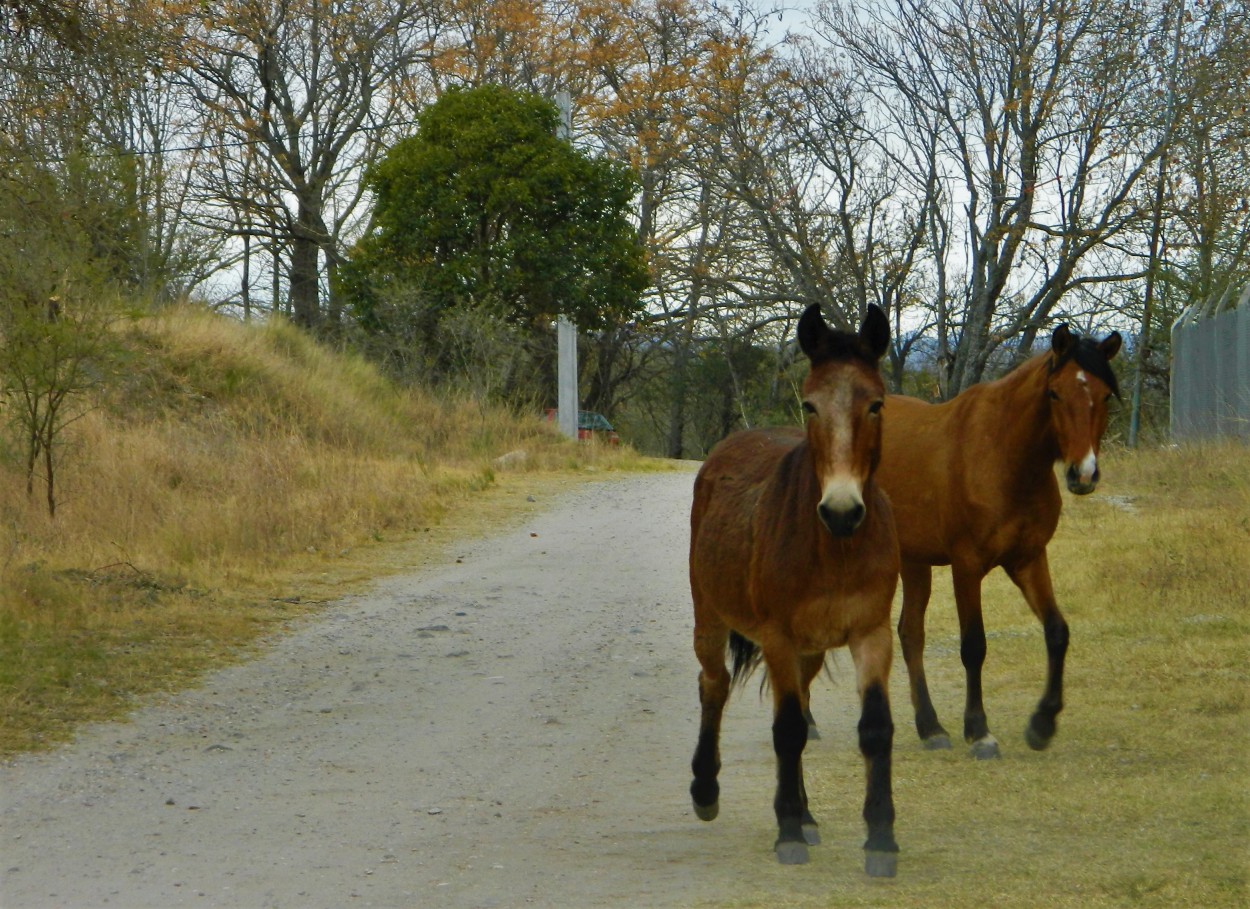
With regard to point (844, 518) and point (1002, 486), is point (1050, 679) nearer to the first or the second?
point (1002, 486)

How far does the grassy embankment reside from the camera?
27.7ft

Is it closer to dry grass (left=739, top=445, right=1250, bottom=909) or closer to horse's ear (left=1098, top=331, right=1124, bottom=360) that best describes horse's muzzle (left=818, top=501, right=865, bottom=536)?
dry grass (left=739, top=445, right=1250, bottom=909)

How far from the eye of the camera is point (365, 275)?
26.7m

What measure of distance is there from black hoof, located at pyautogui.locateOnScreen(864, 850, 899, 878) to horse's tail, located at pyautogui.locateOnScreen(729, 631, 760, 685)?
1.67m

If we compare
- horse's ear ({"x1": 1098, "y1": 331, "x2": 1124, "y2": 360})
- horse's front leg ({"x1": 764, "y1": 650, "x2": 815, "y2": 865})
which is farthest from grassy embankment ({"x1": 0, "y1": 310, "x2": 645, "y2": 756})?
horse's ear ({"x1": 1098, "y1": 331, "x2": 1124, "y2": 360})

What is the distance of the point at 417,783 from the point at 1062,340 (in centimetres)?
340

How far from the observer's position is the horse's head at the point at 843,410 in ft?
15.1

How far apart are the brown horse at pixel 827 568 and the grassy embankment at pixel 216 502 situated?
3557 mm

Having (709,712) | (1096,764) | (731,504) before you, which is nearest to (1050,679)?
(1096,764)

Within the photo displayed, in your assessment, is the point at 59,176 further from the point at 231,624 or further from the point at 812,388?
the point at 812,388

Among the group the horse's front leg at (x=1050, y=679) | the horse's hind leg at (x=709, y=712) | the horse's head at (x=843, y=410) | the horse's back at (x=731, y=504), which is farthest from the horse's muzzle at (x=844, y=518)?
the horse's front leg at (x=1050, y=679)

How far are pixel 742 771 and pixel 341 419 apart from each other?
50.0ft

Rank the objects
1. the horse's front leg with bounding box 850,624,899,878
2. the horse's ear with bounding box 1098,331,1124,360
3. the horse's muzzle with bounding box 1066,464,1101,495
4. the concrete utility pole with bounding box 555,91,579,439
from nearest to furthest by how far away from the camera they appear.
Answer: the horse's front leg with bounding box 850,624,899,878 → the horse's muzzle with bounding box 1066,464,1101,495 → the horse's ear with bounding box 1098,331,1124,360 → the concrete utility pole with bounding box 555,91,579,439

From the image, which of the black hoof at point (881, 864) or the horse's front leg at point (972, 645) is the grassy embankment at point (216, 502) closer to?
the black hoof at point (881, 864)
